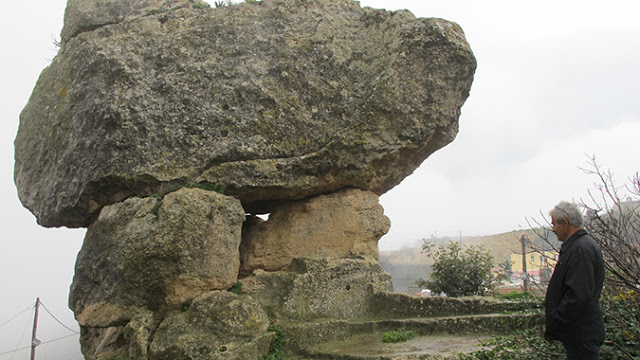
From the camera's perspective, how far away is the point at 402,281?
52.7m

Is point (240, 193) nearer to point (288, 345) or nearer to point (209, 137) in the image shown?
point (209, 137)

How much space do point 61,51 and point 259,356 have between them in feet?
26.6

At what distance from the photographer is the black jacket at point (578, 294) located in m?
4.35

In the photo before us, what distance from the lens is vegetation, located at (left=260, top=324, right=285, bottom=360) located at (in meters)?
8.28

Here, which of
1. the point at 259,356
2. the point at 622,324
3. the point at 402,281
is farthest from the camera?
the point at 402,281

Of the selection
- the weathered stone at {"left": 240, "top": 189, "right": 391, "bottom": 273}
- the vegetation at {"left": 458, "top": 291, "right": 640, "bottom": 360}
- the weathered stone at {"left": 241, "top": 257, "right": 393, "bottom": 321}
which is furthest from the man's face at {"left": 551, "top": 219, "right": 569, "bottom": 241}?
the weathered stone at {"left": 240, "top": 189, "right": 391, "bottom": 273}

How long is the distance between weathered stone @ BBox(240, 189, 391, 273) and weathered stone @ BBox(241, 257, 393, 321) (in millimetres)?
452

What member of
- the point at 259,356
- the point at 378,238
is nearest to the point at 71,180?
the point at 259,356

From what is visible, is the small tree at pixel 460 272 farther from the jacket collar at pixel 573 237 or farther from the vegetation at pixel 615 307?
the jacket collar at pixel 573 237

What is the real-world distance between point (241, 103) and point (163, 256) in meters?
3.23

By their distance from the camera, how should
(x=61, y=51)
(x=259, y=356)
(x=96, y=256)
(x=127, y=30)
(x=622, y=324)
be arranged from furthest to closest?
(x=61, y=51), (x=127, y=30), (x=96, y=256), (x=259, y=356), (x=622, y=324)

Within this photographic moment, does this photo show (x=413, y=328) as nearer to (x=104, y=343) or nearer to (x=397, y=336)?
(x=397, y=336)

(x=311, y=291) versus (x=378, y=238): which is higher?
(x=378, y=238)

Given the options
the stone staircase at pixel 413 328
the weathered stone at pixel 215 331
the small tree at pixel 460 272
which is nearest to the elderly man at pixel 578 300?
the stone staircase at pixel 413 328
